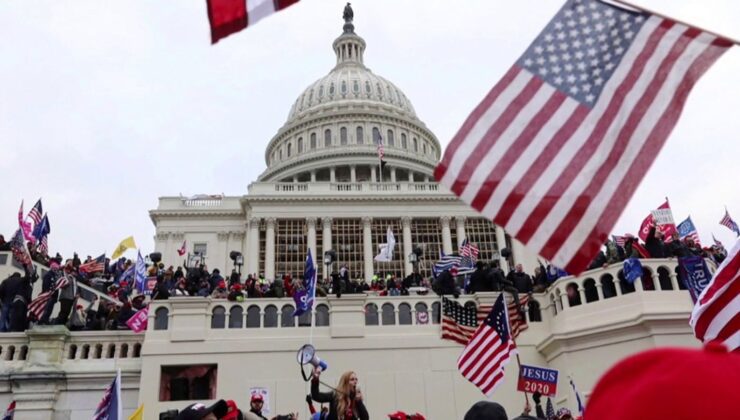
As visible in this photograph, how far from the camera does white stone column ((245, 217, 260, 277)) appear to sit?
174ft


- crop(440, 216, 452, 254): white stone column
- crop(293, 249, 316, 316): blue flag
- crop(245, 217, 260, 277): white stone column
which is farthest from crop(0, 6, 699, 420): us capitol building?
crop(440, 216, 452, 254): white stone column

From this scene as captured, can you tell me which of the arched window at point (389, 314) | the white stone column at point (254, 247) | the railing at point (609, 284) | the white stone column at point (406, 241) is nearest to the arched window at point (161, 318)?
the arched window at point (389, 314)

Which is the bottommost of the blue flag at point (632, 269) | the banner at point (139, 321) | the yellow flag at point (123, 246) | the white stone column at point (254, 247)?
the banner at point (139, 321)

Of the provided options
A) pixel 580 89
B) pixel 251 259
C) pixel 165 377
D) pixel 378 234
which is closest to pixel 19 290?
pixel 165 377

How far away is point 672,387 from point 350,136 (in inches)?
3231

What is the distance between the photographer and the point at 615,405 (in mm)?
1489

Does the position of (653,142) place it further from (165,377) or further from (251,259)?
(251,259)

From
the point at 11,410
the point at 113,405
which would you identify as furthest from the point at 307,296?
the point at 11,410

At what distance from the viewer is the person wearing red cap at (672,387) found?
54.0 inches

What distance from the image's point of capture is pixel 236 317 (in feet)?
60.3

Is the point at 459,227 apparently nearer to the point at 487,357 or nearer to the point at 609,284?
the point at 609,284

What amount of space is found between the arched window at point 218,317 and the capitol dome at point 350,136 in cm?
5666

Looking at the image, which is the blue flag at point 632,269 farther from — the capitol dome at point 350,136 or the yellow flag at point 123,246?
the capitol dome at point 350,136

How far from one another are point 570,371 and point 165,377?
1055 cm
